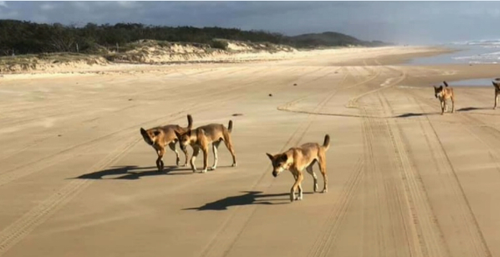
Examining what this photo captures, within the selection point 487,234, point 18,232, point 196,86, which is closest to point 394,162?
point 487,234

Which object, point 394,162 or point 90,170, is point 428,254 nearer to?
point 394,162

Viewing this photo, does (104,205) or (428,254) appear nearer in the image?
(428,254)

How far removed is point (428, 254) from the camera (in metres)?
6.35

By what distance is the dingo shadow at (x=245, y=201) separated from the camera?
8453mm

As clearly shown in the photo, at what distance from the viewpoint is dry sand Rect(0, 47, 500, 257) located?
691 centimetres

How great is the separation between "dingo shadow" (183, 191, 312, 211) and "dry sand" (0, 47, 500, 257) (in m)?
0.03

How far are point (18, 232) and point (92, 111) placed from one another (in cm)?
1257

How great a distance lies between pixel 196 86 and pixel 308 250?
74.4ft

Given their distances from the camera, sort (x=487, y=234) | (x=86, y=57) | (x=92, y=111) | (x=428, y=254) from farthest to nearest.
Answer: (x=86, y=57), (x=92, y=111), (x=487, y=234), (x=428, y=254)

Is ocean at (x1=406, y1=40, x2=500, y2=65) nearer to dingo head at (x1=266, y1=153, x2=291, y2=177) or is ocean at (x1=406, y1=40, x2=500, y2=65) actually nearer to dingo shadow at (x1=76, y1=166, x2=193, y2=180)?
dingo shadow at (x1=76, y1=166, x2=193, y2=180)

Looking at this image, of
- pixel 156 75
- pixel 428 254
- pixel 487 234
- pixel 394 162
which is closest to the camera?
pixel 428 254

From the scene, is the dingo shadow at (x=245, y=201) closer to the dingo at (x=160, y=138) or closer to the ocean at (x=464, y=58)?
the dingo at (x=160, y=138)

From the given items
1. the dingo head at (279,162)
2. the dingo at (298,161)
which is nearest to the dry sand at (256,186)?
the dingo at (298,161)

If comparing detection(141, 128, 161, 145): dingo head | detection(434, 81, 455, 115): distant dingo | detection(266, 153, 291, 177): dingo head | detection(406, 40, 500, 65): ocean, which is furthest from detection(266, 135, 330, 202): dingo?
detection(406, 40, 500, 65): ocean
